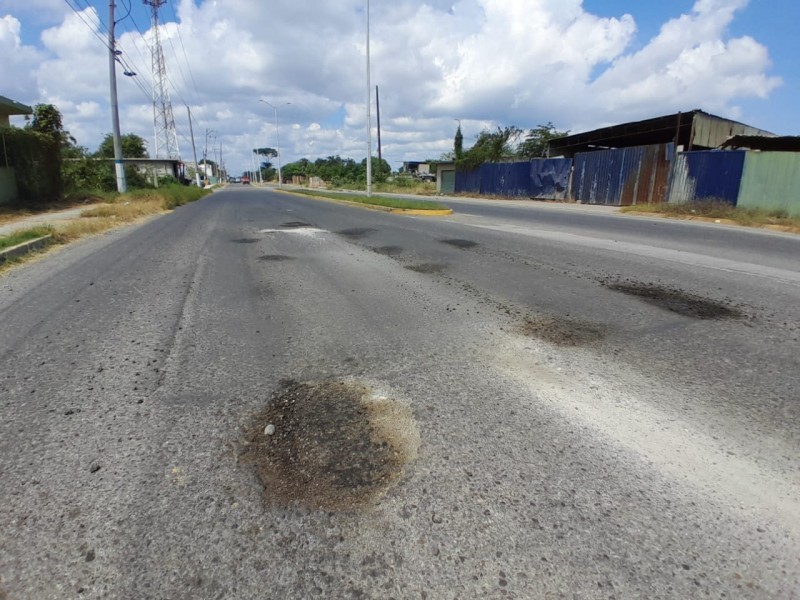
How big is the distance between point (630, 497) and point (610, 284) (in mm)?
4757

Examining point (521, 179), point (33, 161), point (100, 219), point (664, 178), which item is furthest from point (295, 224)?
point (521, 179)

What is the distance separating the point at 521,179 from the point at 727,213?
17.4 metres

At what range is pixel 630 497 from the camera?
86.8 inches

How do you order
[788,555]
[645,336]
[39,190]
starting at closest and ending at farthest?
[788,555] < [645,336] < [39,190]

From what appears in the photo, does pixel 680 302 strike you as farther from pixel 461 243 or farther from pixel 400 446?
pixel 461 243

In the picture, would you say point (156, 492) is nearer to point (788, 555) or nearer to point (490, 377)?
point (490, 377)

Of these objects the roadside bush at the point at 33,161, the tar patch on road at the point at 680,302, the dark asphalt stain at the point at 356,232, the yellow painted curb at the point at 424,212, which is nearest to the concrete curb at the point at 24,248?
the dark asphalt stain at the point at 356,232

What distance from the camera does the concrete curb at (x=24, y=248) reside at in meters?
8.45

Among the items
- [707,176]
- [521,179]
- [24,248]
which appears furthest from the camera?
[521,179]

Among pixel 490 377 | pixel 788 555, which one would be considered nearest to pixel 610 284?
pixel 490 377

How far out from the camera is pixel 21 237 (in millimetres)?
10273

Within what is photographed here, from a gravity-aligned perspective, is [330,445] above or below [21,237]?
below

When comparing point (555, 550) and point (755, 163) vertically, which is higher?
point (755, 163)

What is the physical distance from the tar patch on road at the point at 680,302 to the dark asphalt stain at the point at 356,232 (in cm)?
672
